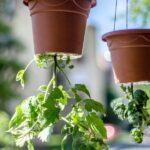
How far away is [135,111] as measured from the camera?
1083mm

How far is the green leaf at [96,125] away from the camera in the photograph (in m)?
0.91

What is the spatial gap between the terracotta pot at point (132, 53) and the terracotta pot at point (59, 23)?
0.16 m

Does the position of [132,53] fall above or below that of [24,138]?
above

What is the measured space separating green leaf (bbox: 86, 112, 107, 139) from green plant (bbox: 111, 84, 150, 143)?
6.6 inches

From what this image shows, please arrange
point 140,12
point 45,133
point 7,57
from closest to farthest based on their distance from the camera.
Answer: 1. point 45,133
2. point 140,12
3. point 7,57

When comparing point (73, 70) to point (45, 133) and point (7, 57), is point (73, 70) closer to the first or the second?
point (7, 57)

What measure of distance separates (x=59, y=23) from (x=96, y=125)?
24 centimetres

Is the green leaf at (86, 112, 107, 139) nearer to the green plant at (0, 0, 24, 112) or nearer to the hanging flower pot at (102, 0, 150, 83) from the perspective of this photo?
the hanging flower pot at (102, 0, 150, 83)

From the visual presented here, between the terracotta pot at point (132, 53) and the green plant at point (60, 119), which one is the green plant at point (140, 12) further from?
the green plant at point (60, 119)

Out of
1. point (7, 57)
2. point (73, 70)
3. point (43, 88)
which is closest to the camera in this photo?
point (43, 88)

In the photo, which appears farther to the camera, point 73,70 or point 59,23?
point 73,70

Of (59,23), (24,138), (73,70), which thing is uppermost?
(59,23)

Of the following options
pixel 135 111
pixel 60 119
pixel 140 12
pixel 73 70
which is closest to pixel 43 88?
pixel 60 119

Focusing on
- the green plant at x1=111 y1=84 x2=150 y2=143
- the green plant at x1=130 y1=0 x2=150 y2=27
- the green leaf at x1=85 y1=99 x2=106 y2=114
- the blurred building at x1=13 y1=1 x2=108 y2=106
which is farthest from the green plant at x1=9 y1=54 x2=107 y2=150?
the blurred building at x1=13 y1=1 x2=108 y2=106
